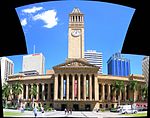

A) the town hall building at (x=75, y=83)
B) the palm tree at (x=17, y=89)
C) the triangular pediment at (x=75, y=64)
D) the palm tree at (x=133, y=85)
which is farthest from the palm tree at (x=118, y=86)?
the palm tree at (x=17, y=89)

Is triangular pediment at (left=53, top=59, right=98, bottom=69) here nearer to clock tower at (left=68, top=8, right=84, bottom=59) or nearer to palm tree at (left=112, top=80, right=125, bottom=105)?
palm tree at (left=112, top=80, right=125, bottom=105)

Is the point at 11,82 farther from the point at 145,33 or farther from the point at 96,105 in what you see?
the point at 145,33

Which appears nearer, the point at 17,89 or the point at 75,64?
the point at 75,64

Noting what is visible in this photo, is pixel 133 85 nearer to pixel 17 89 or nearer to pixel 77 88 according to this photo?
pixel 77 88

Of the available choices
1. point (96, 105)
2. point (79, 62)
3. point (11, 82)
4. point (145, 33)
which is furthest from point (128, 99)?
point (145, 33)

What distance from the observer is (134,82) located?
Result: 152625 mm

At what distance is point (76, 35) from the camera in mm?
163750

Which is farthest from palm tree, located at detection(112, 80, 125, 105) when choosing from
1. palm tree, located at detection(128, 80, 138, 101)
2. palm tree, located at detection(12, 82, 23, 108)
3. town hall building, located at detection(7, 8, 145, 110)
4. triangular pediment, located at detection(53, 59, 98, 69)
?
palm tree, located at detection(12, 82, 23, 108)

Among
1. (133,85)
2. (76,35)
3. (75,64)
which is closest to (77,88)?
(75,64)

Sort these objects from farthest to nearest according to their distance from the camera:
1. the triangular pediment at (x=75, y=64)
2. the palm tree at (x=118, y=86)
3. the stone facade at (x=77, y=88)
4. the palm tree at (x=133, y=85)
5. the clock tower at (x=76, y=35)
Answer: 1. the clock tower at (x=76, y=35)
2. the palm tree at (x=133, y=85)
3. the palm tree at (x=118, y=86)
4. the triangular pediment at (x=75, y=64)
5. the stone facade at (x=77, y=88)

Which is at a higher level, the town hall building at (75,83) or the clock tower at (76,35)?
the clock tower at (76,35)

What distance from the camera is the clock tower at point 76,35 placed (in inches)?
6358

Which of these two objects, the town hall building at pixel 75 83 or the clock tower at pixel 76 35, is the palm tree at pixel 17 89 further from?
the clock tower at pixel 76 35

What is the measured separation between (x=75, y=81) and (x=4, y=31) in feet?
415
